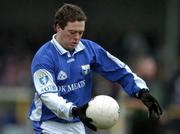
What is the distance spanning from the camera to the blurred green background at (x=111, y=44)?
1750 centimetres

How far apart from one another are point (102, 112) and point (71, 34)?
3.09 ft

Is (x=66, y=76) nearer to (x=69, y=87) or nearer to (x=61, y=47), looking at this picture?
(x=69, y=87)

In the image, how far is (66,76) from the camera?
10.3 m

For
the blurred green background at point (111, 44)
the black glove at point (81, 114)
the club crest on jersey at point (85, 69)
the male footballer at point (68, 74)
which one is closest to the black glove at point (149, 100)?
the male footballer at point (68, 74)

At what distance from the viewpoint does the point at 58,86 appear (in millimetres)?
10281

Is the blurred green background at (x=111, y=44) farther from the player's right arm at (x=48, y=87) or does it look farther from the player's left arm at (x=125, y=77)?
the player's right arm at (x=48, y=87)

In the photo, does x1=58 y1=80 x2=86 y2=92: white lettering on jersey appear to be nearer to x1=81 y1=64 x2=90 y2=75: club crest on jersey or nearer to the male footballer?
the male footballer

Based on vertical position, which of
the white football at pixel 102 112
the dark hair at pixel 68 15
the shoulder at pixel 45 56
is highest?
the dark hair at pixel 68 15

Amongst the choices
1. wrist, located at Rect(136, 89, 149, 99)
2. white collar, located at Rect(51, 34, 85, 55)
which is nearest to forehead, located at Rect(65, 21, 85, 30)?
white collar, located at Rect(51, 34, 85, 55)

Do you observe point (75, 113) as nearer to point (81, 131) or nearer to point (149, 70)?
point (81, 131)

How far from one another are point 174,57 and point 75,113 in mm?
11841

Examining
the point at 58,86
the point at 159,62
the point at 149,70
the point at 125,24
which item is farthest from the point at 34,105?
the point at 125,24

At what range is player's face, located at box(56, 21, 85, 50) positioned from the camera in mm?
10133

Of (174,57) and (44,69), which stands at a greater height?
(44,69)
